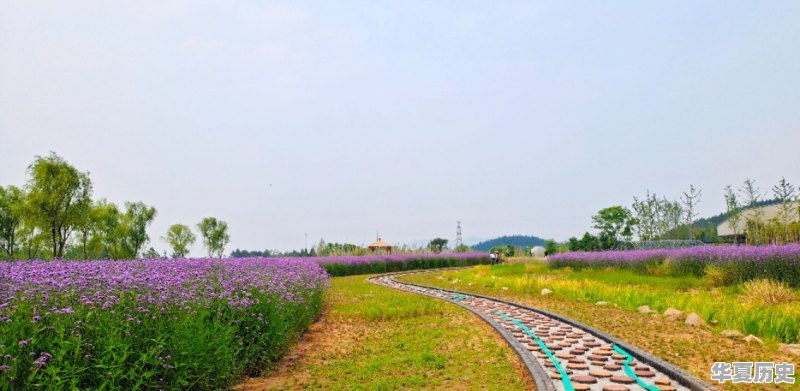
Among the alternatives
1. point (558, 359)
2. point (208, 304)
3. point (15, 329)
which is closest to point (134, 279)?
point (208, 304)

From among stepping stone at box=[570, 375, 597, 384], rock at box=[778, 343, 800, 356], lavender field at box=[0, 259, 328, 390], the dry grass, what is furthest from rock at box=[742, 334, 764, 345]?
lavender field at box=[0, 259, 328, 390]

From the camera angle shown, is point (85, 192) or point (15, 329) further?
point (85, 192)

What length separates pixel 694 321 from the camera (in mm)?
7891

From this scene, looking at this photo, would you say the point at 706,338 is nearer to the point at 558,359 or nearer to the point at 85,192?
the point at 558,359

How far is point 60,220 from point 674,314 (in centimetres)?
2380

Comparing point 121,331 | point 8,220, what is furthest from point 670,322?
point 8,220

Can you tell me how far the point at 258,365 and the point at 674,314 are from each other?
22.5 feet

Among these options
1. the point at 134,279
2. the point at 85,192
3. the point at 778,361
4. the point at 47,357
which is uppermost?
the point at 85,192

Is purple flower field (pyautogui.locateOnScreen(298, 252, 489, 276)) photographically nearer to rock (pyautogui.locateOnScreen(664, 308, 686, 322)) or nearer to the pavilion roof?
the pavilion roof

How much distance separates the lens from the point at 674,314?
27.8ft

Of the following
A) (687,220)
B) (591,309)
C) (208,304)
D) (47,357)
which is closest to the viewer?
(47,357)

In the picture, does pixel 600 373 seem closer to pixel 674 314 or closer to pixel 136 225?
pixel 674 314

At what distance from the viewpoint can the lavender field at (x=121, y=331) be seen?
10.8 ft

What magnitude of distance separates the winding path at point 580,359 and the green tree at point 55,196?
68.2ft
